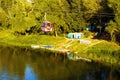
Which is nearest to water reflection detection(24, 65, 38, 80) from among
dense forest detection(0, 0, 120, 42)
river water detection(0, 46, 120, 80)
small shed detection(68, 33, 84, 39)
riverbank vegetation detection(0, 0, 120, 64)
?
river water detection(0, 46, 120, 80)

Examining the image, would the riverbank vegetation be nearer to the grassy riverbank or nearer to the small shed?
the grassy riverbank

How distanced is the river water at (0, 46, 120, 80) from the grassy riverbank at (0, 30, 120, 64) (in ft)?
6.94

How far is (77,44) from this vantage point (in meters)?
55.8

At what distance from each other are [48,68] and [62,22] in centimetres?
1993

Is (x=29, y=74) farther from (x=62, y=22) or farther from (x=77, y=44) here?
(x=62, y=22)

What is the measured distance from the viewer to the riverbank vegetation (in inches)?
2259

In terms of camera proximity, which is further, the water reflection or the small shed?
the small shed

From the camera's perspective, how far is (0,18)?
74562 millimetres

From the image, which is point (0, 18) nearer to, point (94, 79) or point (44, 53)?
point (44, 53)

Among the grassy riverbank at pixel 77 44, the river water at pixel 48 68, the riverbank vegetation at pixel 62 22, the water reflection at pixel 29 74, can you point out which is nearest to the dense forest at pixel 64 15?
the riverbank vegetation at pixel 62 22

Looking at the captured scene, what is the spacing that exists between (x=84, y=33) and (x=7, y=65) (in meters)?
21.4

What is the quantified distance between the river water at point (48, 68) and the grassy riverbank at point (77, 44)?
2.12 metres

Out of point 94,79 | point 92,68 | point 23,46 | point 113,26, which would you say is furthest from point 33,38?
point 94,79

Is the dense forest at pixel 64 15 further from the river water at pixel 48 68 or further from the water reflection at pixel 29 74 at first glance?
the water reflection at pixel 29 74
